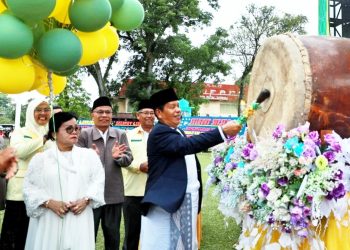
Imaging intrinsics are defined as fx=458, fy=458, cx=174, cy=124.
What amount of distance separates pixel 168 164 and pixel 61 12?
132 cm

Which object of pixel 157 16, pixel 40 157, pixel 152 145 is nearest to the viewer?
pixel 152 145

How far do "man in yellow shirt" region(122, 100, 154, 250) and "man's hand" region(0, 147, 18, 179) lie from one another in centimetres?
202

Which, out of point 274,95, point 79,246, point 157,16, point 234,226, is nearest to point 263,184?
point 274,95

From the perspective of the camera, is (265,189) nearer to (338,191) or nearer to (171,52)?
(338,191)

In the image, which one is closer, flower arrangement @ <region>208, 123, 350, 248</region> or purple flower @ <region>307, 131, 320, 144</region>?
flower arrangement @ <region>208, 123, 350, 248</region>

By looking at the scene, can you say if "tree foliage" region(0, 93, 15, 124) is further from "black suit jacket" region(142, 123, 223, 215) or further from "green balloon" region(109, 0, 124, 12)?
"black suit jacket" region(142, 123, 223, 215)

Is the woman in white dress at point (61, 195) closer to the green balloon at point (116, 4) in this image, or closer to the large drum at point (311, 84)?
the green balloon at point (116, 4)

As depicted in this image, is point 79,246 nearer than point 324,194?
No

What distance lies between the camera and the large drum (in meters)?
3.17

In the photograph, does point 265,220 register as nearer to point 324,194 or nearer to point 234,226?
point 324,194

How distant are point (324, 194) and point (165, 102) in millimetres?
1312

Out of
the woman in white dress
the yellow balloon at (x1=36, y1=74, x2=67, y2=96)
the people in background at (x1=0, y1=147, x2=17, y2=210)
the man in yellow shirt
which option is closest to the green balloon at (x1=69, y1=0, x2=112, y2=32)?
the yellow balloon at (x1=36, y1=74, x2=67, y2=96)

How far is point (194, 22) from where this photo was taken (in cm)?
2427

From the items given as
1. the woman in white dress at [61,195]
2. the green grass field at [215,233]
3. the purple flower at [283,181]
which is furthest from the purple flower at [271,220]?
the green grass field at [215,233]
